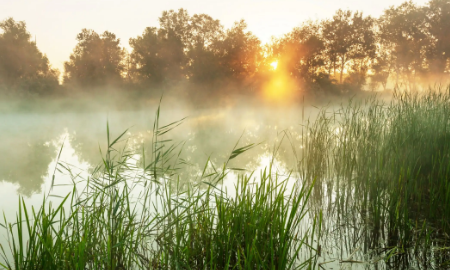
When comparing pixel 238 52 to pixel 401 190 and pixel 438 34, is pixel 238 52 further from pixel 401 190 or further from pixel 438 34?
pixel 401 190

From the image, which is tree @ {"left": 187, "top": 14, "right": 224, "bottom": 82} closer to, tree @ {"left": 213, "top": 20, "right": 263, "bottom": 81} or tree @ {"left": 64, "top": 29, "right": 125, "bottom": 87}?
tree @ {"left": 213, "top": 20, "right": 263, "bottom": 81}

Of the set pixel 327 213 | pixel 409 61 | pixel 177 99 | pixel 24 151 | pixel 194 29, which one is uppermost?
pixel 194 29

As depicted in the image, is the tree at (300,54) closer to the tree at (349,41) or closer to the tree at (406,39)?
the tree at (349,41)

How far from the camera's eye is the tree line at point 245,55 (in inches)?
1043

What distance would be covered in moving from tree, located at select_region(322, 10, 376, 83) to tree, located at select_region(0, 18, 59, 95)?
69.9 ft

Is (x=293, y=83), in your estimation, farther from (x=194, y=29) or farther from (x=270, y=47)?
(x=194, y=29)

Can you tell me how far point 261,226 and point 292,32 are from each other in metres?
26.6

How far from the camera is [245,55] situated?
2697 cm

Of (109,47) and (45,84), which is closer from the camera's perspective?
(45,84)

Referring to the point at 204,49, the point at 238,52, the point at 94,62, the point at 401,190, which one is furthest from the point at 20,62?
the point at 401,190

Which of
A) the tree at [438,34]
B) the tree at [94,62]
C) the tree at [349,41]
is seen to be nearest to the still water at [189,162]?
the tree at [94,62]

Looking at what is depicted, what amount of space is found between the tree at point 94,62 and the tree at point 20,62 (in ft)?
5.32

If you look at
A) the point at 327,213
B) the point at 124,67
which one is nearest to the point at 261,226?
the point at 327,213

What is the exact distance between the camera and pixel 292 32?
2662 centimetres
